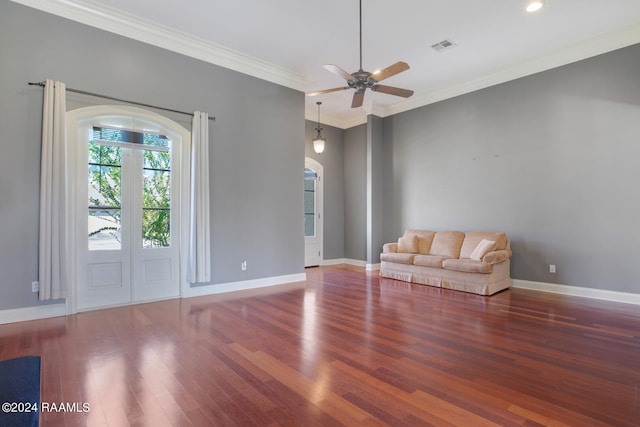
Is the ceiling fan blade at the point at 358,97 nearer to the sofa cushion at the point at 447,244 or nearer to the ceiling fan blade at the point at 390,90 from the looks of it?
the ceiling fan blade at the point at 390,90

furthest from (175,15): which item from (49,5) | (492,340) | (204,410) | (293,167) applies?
(492,340)

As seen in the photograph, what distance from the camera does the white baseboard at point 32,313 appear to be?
3480 mm

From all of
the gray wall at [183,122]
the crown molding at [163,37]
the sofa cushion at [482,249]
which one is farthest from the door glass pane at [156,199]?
the sofa cushion at [482,249]

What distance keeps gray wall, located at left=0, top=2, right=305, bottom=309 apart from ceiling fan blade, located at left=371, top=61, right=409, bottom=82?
7.91ft

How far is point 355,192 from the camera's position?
319 inches

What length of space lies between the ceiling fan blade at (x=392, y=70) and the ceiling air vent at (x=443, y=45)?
1.67 metres

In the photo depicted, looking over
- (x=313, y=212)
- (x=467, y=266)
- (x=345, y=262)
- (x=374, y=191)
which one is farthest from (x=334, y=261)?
(x=467, y=266)

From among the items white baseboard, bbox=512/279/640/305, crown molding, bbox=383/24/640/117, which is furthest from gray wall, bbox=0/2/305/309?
white baseboard, bbox=512/279/640/305

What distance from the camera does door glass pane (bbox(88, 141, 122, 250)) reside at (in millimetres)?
4074

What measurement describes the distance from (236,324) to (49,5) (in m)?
4.14

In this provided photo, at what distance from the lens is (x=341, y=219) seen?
328 inches

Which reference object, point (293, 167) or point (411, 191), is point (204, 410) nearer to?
point (293, 167)

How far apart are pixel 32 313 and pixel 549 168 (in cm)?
713

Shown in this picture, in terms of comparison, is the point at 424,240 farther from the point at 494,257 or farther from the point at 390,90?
the point at 390,90
